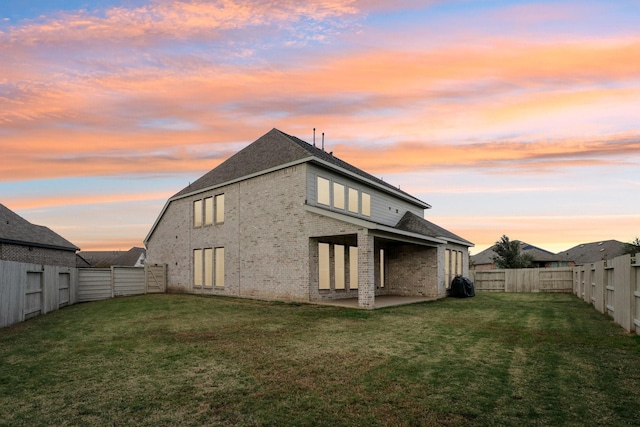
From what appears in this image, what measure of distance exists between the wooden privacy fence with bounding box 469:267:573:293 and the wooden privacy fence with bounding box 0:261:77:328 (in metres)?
25.7

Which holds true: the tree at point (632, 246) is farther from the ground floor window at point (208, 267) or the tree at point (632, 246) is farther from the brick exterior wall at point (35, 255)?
the brick exterior wall at point (35, 255)

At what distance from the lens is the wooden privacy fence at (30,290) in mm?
13562

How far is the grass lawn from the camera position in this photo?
5406 millimetres

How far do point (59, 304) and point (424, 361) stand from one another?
1748 centimetres

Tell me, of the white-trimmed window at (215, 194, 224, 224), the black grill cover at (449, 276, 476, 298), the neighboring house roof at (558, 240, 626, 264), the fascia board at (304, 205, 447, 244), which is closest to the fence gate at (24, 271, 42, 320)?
the white-trimmed window at (215, 194, 224, 224)

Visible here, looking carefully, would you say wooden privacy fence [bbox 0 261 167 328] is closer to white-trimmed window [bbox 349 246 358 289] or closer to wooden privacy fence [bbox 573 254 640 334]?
white-trimmed window [bbox 349 246 358 289]

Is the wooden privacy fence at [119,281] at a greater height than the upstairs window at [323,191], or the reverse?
the upstairs window at [323,191]

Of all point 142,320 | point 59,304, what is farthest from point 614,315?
point 59,304

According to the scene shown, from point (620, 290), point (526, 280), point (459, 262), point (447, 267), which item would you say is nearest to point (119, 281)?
point (447, 267)

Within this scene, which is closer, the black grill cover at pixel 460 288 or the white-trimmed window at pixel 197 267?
the black grill cover at pixel 460 288

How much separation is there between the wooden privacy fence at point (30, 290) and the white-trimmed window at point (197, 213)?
723 centimetres

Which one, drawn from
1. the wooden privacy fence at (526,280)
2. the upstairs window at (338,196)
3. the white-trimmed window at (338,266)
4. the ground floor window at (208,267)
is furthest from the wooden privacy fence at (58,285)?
the wooden privacy fence at (526,280)

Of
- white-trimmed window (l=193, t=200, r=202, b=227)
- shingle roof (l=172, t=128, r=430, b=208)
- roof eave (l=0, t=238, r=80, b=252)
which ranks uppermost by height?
shingle roof (l=172, t=128, r=430, b=208)

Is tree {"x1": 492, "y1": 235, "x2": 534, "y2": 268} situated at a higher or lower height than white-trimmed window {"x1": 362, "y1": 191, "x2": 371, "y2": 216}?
lower
